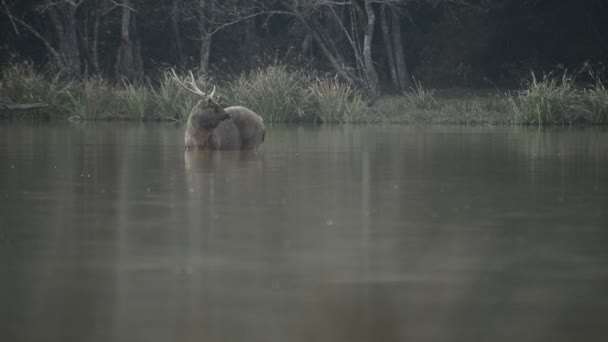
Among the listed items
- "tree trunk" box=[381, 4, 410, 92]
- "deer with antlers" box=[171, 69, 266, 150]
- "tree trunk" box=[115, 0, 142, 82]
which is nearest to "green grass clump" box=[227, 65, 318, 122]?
"tree trunk" box=[115, 0, 142, 82]

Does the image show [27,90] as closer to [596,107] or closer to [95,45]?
[95,45]

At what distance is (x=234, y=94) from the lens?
31359mm

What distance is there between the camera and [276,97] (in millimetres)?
31125

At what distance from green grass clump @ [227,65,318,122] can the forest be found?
811 cm

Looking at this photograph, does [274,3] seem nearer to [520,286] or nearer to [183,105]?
[183,105]

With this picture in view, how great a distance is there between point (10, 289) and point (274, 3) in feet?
120

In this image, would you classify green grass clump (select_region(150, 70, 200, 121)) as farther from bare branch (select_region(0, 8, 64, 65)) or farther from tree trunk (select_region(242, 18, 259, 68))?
tree trunk (select_region(242, 18, 259, 68))

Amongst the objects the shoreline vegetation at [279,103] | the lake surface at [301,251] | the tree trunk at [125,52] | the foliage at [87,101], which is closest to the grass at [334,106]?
the shoreline vegetation at [279,103]

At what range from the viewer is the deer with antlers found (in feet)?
59.0

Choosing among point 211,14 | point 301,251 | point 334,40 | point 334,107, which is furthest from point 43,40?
point 301,251

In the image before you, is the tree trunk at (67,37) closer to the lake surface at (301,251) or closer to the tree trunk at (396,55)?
the tree trunk at (396,55)

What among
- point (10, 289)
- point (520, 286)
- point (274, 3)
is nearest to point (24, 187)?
point (10, 289)

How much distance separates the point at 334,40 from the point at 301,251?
35.9 m

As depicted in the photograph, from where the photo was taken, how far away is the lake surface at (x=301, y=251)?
17.6ft
